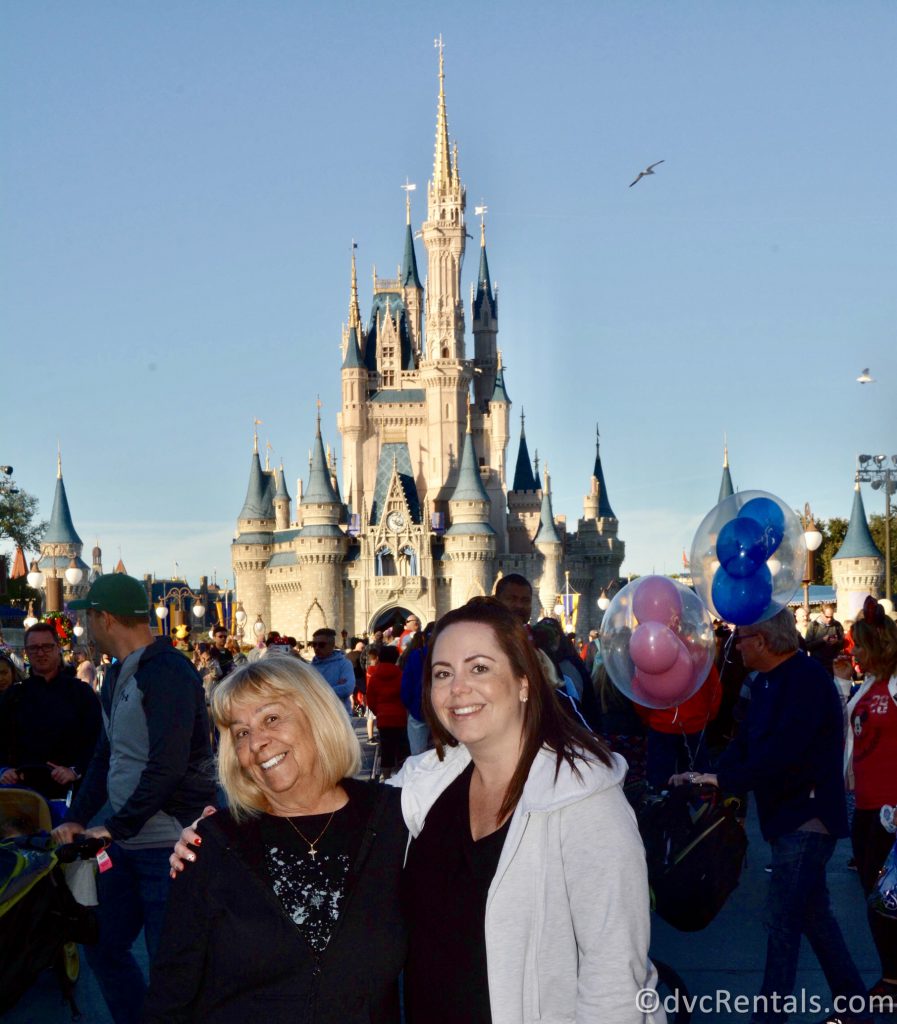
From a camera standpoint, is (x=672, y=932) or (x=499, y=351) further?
(x=499, y=351)

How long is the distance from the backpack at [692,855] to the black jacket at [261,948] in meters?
1.59

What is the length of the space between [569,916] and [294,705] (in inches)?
27.6

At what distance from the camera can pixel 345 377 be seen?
74.5 metres

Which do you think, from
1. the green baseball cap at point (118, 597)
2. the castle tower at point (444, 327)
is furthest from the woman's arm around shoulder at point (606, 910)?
the castle tower at point (444, 327)

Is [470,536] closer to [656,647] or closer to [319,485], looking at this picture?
[319,485]

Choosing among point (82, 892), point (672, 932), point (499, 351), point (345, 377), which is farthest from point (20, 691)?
point (499, 351)

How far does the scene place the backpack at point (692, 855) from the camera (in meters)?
4.13

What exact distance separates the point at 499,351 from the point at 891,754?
7472 centimetres

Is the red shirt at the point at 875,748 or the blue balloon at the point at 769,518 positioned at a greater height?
the blue balloon at the point at 769,518

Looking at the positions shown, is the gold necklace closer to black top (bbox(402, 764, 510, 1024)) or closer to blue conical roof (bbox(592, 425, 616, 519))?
black top (bbox(402, 764, 510, 1024))

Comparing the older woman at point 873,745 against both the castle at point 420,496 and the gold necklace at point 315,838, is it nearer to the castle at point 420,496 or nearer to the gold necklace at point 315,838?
the gold necklace at point 315,838

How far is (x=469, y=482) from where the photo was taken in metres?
68.9

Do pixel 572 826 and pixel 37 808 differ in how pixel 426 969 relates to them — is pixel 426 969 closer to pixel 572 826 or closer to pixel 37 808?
pixel 572 826

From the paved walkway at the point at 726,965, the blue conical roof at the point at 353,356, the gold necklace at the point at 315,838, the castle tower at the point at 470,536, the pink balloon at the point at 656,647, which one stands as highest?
the blue conical roof at the point at 353,356
